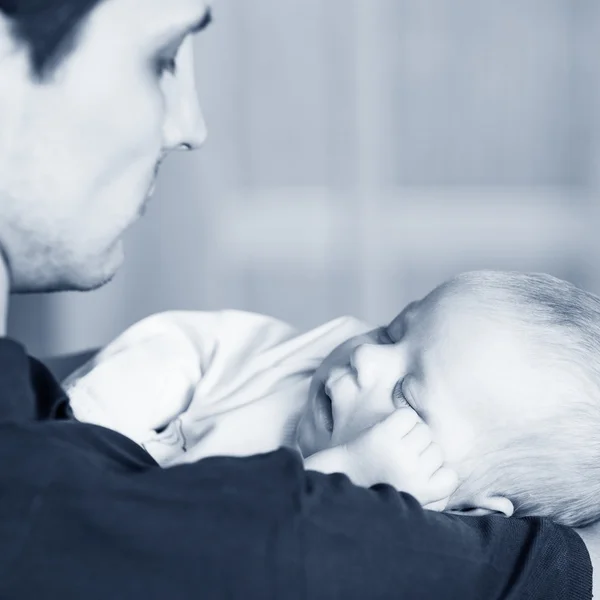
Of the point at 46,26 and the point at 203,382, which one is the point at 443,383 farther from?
the point at 46,26

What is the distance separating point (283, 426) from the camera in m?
1.33

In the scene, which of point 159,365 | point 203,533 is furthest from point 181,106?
point 203,533

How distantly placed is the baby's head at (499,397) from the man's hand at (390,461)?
0.26ft

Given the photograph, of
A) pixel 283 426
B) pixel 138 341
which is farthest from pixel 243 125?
pixel 283 426

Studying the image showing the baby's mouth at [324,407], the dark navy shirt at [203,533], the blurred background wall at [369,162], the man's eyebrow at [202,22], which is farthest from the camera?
the blurred background wall at [369,162]

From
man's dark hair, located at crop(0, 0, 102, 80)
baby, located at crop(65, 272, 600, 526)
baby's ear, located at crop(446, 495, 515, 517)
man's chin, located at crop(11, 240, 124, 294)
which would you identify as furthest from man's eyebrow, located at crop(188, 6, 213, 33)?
baby's ear, located at crop(446, 495, 515, 517)

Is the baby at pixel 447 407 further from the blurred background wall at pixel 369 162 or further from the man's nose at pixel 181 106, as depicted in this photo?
the blurred background wall at pixel 369 162

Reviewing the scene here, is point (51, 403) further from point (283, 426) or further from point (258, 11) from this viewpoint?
point (258, 11)

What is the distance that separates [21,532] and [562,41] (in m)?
2.90

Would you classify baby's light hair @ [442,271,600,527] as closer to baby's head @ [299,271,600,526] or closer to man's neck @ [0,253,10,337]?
baby's head @ [299,271,600,526]

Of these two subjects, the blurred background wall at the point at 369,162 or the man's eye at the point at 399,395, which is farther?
the blurred background wall at the point at 369,162

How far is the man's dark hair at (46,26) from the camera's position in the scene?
0.99 m

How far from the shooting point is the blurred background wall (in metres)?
3.19

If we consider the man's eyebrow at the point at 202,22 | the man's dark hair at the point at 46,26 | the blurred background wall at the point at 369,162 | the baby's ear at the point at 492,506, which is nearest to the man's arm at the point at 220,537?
the baby's ear at the point at 492,506
